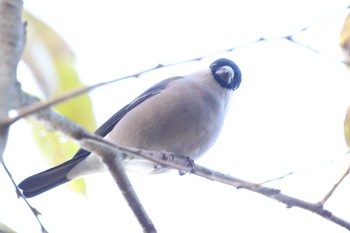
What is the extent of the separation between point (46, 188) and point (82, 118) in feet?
7.23

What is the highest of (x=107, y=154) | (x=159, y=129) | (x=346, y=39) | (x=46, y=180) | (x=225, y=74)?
(x=346, y=39)

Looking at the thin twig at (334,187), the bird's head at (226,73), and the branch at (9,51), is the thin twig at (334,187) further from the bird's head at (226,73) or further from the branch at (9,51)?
the bird's head at (226,73)

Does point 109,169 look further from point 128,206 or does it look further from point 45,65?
point 45,65

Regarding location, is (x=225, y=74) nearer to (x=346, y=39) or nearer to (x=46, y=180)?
(x=46, y=180)

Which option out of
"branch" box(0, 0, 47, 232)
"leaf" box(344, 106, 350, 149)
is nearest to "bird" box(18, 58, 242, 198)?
"leaf" box(344, 106, 350, 149)

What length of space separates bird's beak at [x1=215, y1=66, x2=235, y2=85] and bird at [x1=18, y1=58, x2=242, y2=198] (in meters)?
0.29

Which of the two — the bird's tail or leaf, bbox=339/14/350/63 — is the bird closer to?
the bird's tail

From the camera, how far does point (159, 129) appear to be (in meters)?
3.26

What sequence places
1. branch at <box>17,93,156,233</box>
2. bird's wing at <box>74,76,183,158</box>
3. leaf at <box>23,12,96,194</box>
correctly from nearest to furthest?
leaf at <box>23,12,96,194</box>
branch at <box>17,93,156,233</box>
bird's wing at <box>74,76,183,158</box>

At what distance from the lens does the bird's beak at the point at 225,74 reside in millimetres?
3959

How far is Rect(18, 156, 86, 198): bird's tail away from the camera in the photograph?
3.31 m

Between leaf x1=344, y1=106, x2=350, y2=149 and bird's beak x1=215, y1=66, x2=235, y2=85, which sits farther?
bird's beak x1=215, y1=66, x2=235, y2=85

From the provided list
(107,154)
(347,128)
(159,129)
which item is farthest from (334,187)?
(159,129)

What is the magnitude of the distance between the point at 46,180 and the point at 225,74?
147 centimetres
